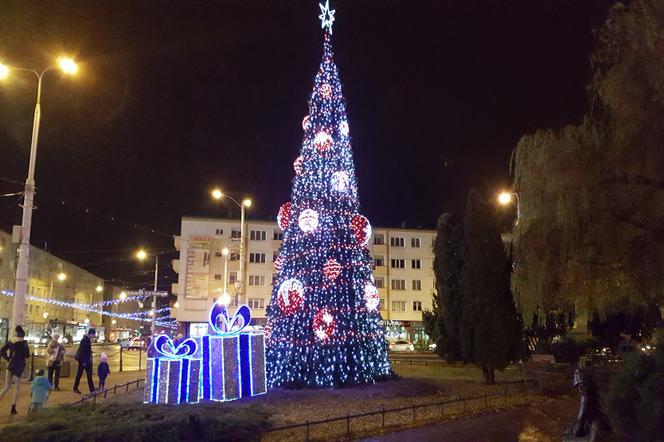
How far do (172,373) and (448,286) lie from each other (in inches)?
461

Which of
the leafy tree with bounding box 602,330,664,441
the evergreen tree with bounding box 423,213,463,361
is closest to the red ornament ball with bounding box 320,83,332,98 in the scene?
the evergreen tree with bounding box 423,213,463,361

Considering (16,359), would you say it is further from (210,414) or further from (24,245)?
(210,414)

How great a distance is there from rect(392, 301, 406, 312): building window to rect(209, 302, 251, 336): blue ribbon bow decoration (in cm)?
4355

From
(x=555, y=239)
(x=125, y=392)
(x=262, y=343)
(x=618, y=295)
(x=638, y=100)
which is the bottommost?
(x=125, y=392)

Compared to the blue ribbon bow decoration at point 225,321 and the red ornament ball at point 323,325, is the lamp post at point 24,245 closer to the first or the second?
the blue ribbon bow decoration at point 225,321

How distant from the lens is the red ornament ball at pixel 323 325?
56.1 feet

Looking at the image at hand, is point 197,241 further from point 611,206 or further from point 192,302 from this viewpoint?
point 611,206

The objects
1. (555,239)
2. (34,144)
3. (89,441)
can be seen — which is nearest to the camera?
(89,441)

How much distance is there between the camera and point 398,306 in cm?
5819

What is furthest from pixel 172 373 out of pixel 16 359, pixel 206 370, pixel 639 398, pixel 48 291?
pixel 48 291

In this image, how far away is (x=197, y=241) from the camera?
5425cm

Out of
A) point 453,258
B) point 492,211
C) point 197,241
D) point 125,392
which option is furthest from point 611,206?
point 197,241

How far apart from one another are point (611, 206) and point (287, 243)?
10.3m

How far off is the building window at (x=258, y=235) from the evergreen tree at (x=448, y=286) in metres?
35.1
